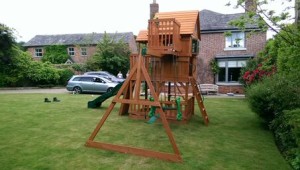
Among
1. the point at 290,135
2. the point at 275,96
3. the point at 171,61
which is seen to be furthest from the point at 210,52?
the point at 290,135

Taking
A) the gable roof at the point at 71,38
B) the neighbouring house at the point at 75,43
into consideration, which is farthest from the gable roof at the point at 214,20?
the gable roof at the point at 71,38

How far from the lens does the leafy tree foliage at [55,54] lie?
39.8 metres

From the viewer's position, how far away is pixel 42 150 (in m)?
6.21

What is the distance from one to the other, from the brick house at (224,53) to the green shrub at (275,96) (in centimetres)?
1364

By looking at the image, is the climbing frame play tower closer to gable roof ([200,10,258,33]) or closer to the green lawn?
the green lawn

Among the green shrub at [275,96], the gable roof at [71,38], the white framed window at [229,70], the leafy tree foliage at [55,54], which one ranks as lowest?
the green shrub at [275,96]

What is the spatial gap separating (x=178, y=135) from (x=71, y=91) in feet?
50.1

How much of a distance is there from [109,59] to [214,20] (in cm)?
1450

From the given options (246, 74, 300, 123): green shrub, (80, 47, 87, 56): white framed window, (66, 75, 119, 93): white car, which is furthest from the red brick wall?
(80, 47, 87, 56): white framed window

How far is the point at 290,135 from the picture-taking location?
6.33 m

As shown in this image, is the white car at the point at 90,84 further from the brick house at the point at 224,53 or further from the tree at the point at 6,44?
the tree at the point at 6,44

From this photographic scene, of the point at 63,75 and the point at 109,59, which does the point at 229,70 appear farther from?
the point at 63,75

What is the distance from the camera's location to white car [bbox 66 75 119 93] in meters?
20.1

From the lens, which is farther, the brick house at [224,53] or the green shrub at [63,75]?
the green shrub at [63,75]
